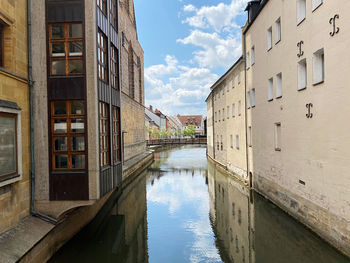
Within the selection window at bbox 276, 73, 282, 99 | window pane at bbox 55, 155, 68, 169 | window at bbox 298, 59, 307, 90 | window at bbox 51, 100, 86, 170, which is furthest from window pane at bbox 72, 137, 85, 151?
window at bbox 276, 73, 282, 99

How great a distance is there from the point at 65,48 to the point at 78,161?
3319mm

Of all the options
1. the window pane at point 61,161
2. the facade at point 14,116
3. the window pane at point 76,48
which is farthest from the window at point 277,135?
the facade at point 14,116

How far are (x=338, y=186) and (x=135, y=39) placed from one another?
27.6 meters

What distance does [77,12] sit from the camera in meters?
8.19

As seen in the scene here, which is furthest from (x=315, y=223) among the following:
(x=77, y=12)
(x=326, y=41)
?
(x=77, y=12)

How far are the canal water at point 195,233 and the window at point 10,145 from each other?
2.80 metres

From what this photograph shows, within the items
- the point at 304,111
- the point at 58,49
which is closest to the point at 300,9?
the point at 304,111

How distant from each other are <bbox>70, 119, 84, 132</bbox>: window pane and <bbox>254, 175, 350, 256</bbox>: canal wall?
25.3 feet

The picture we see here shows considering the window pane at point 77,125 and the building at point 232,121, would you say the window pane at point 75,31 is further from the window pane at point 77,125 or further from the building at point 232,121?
the building at point 232,121

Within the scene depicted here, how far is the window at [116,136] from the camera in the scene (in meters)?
10.8

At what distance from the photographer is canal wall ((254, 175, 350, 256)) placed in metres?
7.62

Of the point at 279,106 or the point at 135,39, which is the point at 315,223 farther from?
the point at 135,39

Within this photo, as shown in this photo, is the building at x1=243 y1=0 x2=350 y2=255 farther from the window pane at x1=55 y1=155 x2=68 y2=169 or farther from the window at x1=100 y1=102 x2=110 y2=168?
the window pane at x1=55 y1=155 x2=68 y2=169

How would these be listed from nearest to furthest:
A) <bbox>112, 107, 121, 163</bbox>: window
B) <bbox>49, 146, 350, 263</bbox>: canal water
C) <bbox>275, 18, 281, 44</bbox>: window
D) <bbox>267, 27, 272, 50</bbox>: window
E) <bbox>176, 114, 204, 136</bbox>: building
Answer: <bbox>49, 146, 350, 263</bbox>: canal water, <bbox>112, 107, 121, 163</bbox>: window, <bbox>275, 18, 281, 44</bbox>: window, <bbox>267, 27, 272, 50</bbox>: window, <bbox>176, 114, 204, 136</bbox>: building
